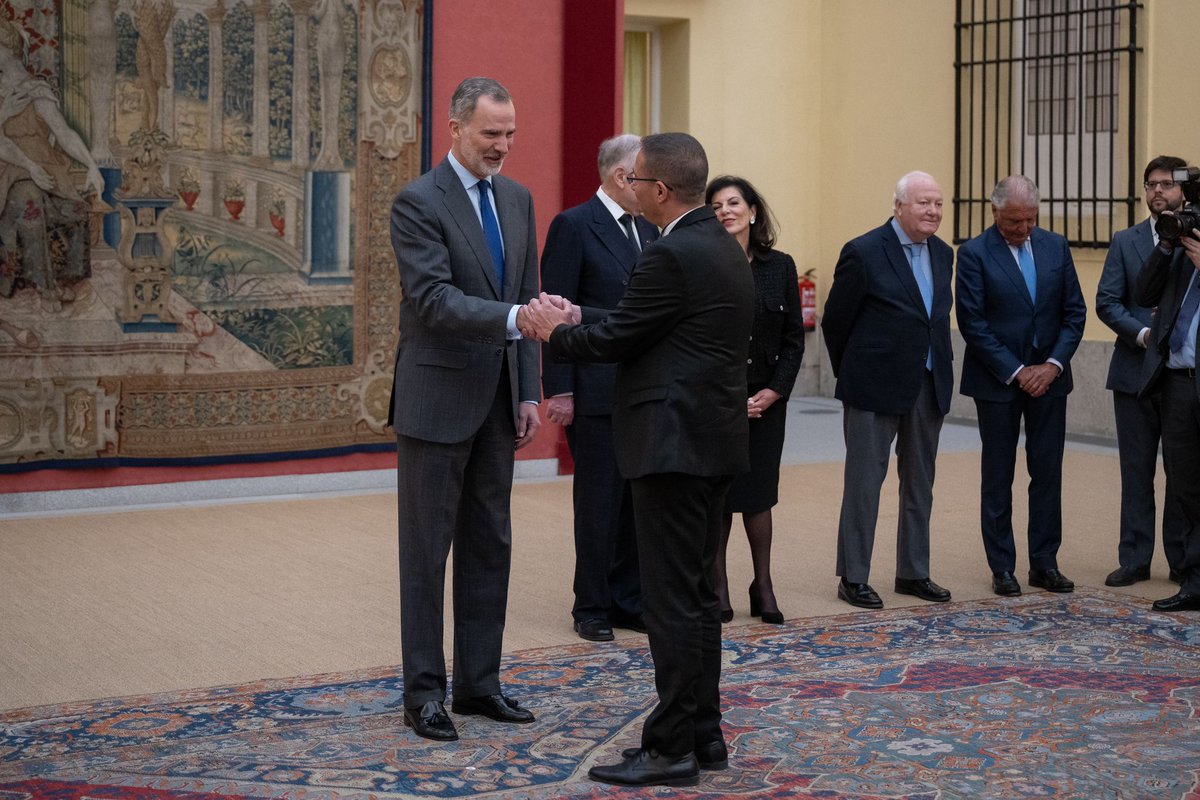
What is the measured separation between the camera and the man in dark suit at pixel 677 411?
4133 millimetres

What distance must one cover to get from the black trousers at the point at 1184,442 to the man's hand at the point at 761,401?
1750mm

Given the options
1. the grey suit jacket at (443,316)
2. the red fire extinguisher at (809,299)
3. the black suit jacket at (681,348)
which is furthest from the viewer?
the red fire extinguisher at (809,299)

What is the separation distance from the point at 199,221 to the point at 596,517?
363 centimetres

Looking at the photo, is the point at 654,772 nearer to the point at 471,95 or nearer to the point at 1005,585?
the point at 471,95

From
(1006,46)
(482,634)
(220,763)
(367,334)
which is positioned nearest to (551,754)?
(482,634)

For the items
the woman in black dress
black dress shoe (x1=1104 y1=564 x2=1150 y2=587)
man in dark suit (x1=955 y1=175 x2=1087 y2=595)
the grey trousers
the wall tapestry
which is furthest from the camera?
the wall tapestry

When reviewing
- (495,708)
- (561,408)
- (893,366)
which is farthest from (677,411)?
(893,366)

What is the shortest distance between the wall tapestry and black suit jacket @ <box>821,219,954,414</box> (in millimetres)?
3391

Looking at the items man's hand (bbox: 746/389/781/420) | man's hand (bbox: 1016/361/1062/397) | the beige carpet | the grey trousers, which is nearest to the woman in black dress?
man's hand (bbox: 746/389/781/420)

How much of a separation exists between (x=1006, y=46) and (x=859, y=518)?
7246mm

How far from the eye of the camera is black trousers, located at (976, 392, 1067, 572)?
6719mm

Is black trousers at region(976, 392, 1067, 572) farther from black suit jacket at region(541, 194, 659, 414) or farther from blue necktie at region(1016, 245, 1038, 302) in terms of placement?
black suit jacket at region(541, 194, 659, 414)

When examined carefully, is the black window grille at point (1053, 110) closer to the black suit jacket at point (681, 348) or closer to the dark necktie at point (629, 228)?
the dark necktie at point (629, 228)

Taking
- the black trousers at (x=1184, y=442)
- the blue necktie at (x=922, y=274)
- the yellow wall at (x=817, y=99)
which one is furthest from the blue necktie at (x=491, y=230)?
the yellow wall at (x=817, y=99)
